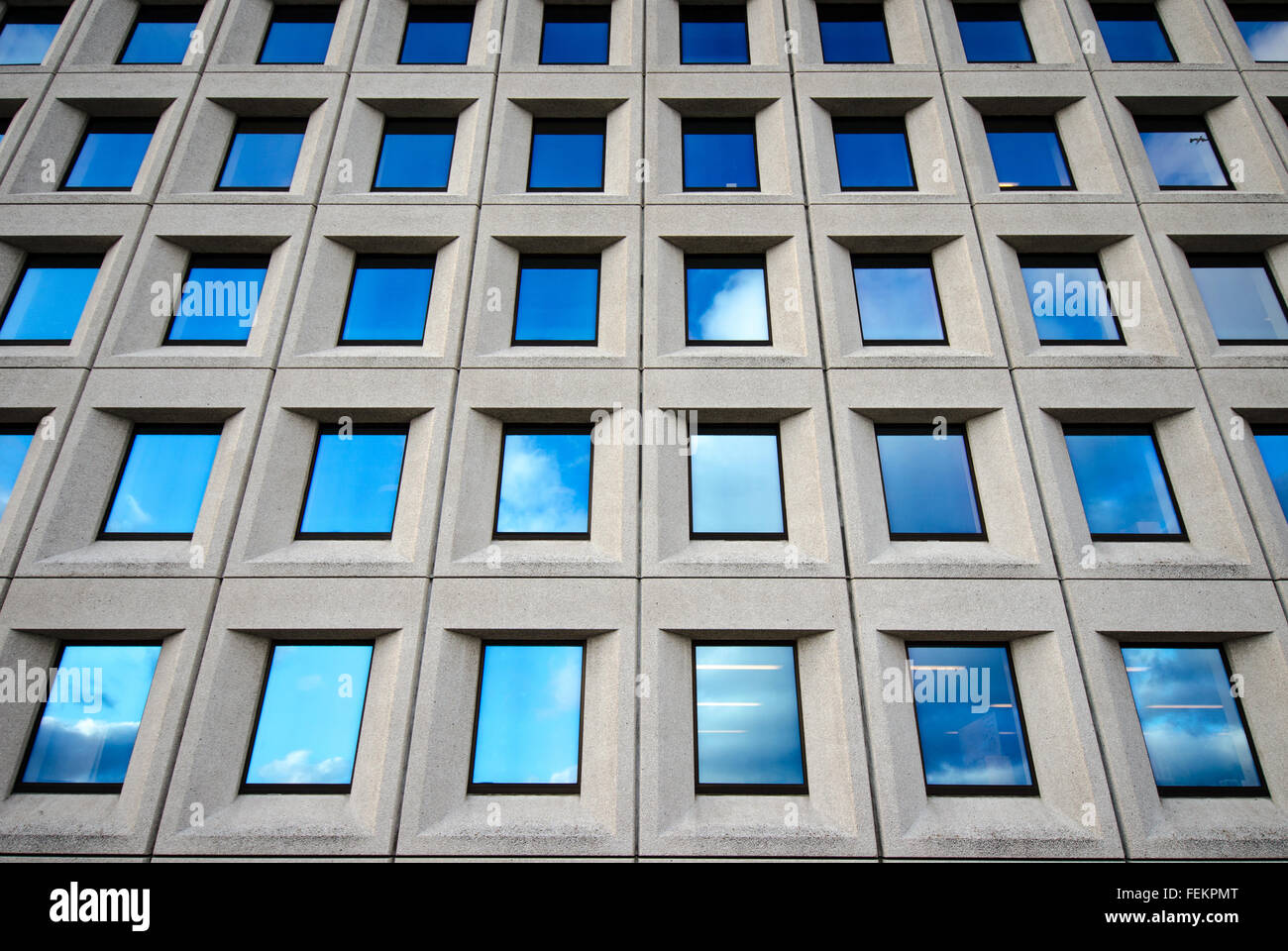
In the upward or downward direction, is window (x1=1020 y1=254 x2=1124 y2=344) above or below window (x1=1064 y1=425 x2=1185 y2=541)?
above

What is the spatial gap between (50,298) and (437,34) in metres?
8.36

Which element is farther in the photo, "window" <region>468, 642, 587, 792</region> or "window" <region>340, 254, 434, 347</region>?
"window" <region>340, 254, 434, 347</region>

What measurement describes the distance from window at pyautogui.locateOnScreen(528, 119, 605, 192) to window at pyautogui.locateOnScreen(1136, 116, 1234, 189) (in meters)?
9.82

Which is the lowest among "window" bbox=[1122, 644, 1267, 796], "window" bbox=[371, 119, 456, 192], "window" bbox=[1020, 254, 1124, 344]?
"window" bbox=[1122, 644, 1267, 796]

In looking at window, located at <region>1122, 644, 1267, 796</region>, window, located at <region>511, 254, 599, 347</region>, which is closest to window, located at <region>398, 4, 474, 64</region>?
window, located at <region>511, 254, 599, 347</region>

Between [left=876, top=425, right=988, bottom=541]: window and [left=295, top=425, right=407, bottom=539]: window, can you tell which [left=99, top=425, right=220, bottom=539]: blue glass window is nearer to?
[left=295, top=425, right=407, bottom=539]: window

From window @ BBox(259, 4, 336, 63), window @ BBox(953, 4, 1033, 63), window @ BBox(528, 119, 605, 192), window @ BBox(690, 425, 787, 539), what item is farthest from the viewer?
window @ BBox(259, 4, 336, 63)

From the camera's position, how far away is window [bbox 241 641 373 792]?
798cm

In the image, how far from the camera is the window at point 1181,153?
11.5m

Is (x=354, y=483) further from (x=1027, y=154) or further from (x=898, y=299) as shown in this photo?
(x=1027, y=154)

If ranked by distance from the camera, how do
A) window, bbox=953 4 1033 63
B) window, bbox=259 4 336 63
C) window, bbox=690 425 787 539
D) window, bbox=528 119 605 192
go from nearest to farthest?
1. window, bbox=690 425 787 539
2. window, bbox=528 119 605 192
3. window, bbox=953 4 1033 63
4. window, bbox=259 4 336 63

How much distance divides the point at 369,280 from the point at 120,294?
3.61 metres

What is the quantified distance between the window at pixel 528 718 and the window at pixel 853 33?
1216 centimetres

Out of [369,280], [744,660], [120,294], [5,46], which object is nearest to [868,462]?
[744,660]
